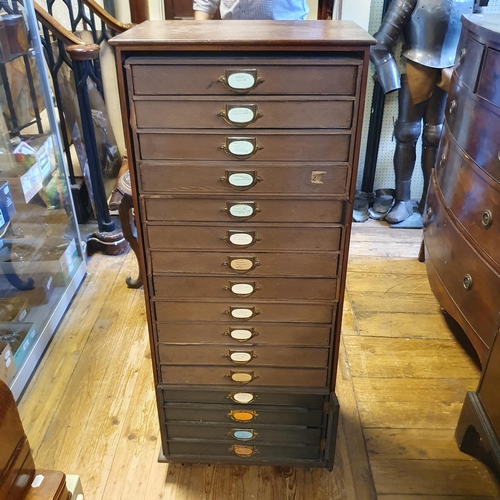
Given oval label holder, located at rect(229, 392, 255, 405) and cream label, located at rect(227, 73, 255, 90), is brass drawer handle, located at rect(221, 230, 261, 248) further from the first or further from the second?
oval label holder, located at rect(229, 392, 255, 405)

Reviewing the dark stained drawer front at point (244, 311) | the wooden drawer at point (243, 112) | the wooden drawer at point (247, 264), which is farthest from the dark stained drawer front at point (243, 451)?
the wooden drawer at point (243, 112)

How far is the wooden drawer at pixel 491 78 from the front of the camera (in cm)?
131

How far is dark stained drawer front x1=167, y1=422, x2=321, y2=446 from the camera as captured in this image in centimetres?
129

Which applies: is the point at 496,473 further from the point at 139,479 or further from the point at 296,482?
the point at 139,479

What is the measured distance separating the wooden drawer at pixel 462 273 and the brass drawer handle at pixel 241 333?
0.63m

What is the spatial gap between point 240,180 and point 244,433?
27.9 inches

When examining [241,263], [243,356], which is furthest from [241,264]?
[243,356]

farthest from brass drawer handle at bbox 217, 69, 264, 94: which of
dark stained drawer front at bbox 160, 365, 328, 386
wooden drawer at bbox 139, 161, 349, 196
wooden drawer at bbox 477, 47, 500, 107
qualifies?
wooden drawer at bbox 477, 47, 500, 107

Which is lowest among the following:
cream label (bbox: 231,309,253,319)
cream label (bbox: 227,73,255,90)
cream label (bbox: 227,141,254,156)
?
cream label (bbox: 231,309,253,319)

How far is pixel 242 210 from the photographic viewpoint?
3.29ft

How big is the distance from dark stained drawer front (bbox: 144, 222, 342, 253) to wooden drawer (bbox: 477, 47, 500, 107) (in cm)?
68

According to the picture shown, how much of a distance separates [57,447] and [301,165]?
108 cm

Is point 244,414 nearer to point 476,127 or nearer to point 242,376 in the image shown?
point 242,376

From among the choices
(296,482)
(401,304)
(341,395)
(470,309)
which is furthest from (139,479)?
(401,304)
